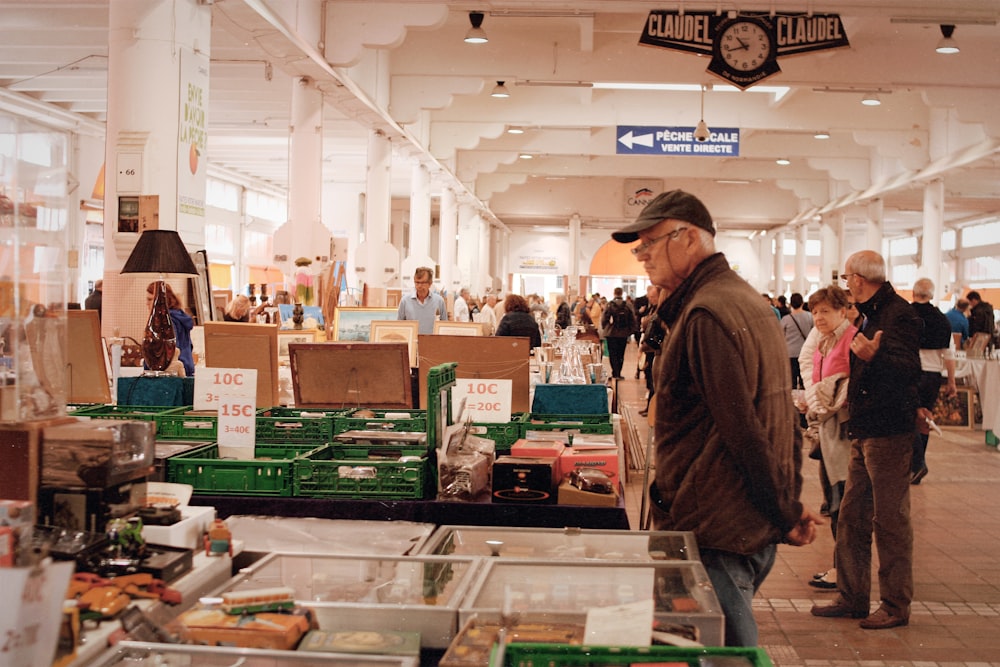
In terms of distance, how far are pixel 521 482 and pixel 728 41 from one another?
21.8ft

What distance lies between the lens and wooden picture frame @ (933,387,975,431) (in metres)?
11.7

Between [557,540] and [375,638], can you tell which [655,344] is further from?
[375,638]

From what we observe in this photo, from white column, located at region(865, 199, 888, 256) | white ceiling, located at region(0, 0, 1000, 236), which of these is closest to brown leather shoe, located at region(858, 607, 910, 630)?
white ceiling, located at region(0, 0, 1000, 236)

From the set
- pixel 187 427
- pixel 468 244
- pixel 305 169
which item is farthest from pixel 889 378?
pixel 468 244

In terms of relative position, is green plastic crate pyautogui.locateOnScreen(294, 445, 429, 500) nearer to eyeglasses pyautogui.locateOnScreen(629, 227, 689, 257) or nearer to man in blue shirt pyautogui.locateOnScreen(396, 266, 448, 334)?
eyeglasses pyautogui.locateOnScreen(629, 227, 689, 257)

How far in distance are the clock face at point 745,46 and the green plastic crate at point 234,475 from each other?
22.1ft

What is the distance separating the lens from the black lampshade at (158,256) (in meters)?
5.13

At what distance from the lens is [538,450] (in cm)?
362

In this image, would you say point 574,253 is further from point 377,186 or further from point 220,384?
point 220,384

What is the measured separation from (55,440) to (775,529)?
174 cm

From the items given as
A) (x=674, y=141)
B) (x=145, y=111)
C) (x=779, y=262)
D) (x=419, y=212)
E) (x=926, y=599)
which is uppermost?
(x=674, y=141)

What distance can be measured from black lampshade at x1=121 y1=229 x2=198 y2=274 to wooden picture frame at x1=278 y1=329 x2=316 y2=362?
108 centimetres

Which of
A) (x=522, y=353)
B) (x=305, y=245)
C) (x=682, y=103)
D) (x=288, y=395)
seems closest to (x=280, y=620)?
(x=522, y=353)

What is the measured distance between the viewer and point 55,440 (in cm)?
211
